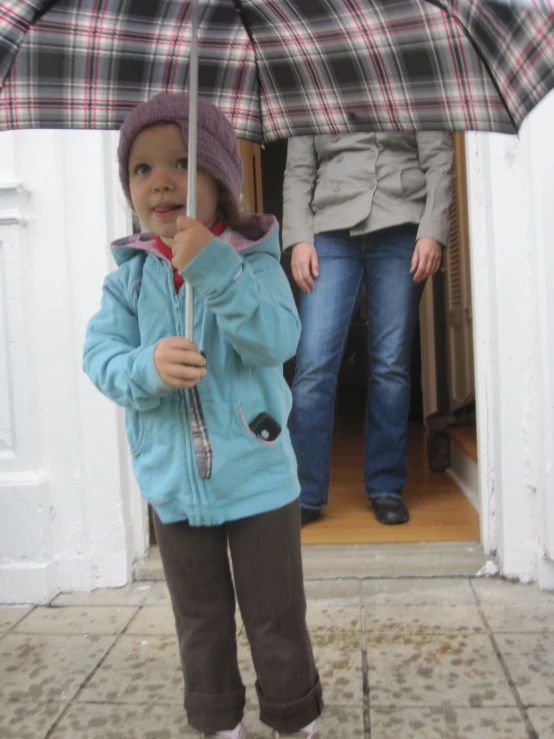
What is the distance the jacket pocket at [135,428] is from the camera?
4.33 feet

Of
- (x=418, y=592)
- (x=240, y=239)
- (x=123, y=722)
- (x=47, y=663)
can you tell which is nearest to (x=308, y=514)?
(x=418, y=592)

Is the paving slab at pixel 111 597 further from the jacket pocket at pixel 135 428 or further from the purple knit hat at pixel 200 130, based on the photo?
the purple knit hat at pixel 200 130

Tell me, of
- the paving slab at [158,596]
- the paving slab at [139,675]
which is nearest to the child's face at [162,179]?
the paving slab at [139,675]

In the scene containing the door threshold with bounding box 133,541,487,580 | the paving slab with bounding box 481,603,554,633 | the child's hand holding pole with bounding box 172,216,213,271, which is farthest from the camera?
the door threshold with bounding box 133,541,487,580

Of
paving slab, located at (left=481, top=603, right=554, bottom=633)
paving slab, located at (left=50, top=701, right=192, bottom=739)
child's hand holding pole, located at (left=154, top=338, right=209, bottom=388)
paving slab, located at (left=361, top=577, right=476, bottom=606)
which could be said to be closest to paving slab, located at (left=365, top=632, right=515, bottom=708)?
paving slab, located at (left=481, top=603, right=554, bottom=633)

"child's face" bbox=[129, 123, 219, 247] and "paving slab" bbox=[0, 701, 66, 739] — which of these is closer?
"child's face" bbox=[129, 123, 219, 247]

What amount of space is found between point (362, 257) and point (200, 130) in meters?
1.52

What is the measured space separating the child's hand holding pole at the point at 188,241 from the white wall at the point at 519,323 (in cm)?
141

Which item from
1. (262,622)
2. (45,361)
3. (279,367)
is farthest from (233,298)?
(45,361)

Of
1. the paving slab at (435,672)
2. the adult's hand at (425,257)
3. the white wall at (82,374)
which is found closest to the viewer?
the paving slab at (435,672)

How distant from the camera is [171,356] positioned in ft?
3.78

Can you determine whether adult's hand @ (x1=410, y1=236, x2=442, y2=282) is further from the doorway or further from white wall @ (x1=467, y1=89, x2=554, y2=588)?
the doorway

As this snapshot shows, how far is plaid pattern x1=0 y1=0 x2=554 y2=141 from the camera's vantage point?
4.40 ft

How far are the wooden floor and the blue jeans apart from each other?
6.2 inches
